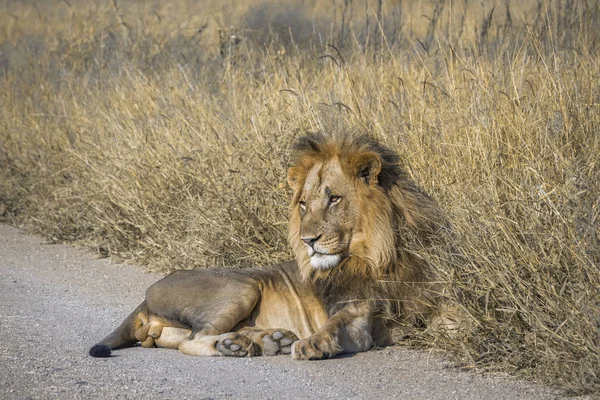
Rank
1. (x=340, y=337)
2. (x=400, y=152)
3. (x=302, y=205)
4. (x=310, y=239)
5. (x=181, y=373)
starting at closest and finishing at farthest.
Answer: (x=181, y=373) → (x=340, y=337) → (x=310, y=239) → (x=302, y=205) → (x=400, y=152)

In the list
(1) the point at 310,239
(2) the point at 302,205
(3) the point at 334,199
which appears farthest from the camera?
(2) the point at 302,205

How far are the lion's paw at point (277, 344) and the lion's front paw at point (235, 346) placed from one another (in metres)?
0.08

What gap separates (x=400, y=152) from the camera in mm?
6797

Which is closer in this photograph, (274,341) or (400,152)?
(274,341)

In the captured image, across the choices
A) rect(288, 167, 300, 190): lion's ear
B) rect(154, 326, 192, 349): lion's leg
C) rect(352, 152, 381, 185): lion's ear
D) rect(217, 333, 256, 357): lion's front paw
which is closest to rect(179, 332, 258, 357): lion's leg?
rect(217, 333, 256, 357): lion's front paw

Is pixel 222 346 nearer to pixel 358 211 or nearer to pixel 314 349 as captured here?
pixel 314 349

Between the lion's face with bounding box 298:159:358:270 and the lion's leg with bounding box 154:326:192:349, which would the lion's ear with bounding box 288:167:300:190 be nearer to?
the lion's face with bounding box 298:159:358:270

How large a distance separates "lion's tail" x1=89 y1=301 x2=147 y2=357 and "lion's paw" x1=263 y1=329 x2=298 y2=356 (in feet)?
2.94

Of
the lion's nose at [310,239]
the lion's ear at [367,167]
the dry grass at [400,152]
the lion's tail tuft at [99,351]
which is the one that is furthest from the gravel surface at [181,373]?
the lion's ear at [367,167]

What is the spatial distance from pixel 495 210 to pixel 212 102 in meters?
4.50

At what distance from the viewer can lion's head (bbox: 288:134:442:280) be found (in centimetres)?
541

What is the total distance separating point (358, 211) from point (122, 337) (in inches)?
65.1

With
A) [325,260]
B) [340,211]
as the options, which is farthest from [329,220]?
[325,260]

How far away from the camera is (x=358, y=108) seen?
7301 mm
